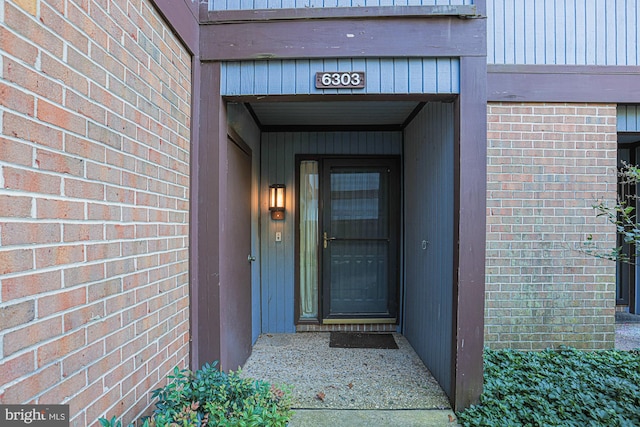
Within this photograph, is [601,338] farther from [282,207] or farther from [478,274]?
[282,207]

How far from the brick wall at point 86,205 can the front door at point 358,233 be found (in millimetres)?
2370

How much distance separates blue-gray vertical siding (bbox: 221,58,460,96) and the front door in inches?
69.1

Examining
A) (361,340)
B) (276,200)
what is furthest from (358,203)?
(361,340)

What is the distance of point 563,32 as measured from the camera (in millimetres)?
2818

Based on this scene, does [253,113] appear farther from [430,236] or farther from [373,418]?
[373,418]

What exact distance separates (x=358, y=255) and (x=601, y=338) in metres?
2.37

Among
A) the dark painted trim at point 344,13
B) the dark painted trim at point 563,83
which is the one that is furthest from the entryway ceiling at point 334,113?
the dark painted trim at point 344,13

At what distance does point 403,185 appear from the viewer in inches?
156

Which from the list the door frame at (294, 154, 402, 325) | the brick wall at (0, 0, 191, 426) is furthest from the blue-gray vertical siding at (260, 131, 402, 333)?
the brick wall at (0, 0, 191, 426)

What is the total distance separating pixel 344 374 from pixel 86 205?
243cm

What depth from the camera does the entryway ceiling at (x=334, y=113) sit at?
3.21m

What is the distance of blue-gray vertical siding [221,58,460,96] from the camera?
226 cm

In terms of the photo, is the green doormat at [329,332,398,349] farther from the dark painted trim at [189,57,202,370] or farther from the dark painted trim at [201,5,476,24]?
the dark painted trim at [201,5,476,24]

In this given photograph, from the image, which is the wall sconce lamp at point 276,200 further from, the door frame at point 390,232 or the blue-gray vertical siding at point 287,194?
the door frame at point 390,232
